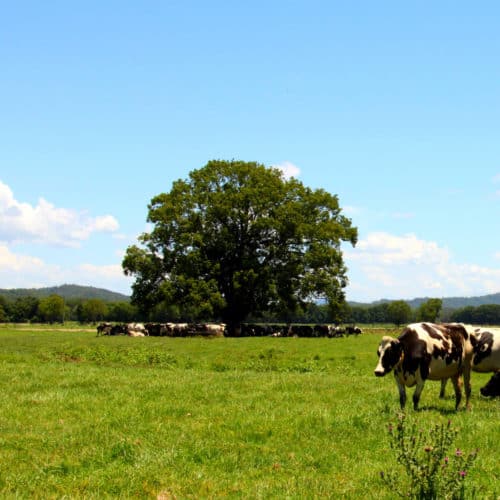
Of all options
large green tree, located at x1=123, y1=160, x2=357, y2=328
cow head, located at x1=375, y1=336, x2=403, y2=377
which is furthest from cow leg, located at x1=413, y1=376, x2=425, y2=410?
large green tree, located at x1=123, y1=160, x2=357, y2=328

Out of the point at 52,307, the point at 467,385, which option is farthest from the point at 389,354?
the point at 52,307

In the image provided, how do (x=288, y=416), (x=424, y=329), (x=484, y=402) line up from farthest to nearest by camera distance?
1. (x=484, y=402)
2. (x=424, y=329)
3. (x=288, y=416)

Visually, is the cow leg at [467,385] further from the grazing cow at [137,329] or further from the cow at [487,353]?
the grazing cow at [137,329]

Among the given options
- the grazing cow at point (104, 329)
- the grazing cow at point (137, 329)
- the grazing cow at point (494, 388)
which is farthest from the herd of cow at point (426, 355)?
the grazing cow at point (104, 329)

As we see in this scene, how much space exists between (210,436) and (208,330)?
164ft

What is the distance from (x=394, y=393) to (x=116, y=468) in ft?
31.6

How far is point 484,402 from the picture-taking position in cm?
1579

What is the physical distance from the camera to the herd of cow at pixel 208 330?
61.2m

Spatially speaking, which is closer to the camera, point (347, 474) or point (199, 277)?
point (347, 474)

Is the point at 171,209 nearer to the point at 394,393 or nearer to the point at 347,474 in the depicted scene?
the point at 394,393

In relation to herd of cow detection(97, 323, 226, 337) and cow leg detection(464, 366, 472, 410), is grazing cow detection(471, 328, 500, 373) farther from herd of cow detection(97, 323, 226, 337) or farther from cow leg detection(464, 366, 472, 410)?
herd of cow detection(97, 323, 226, 337)

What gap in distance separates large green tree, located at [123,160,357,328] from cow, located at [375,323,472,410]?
42.6 metres

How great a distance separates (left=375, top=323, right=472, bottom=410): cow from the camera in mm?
13781

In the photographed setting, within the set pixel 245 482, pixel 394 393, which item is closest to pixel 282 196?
pixel 394 393
